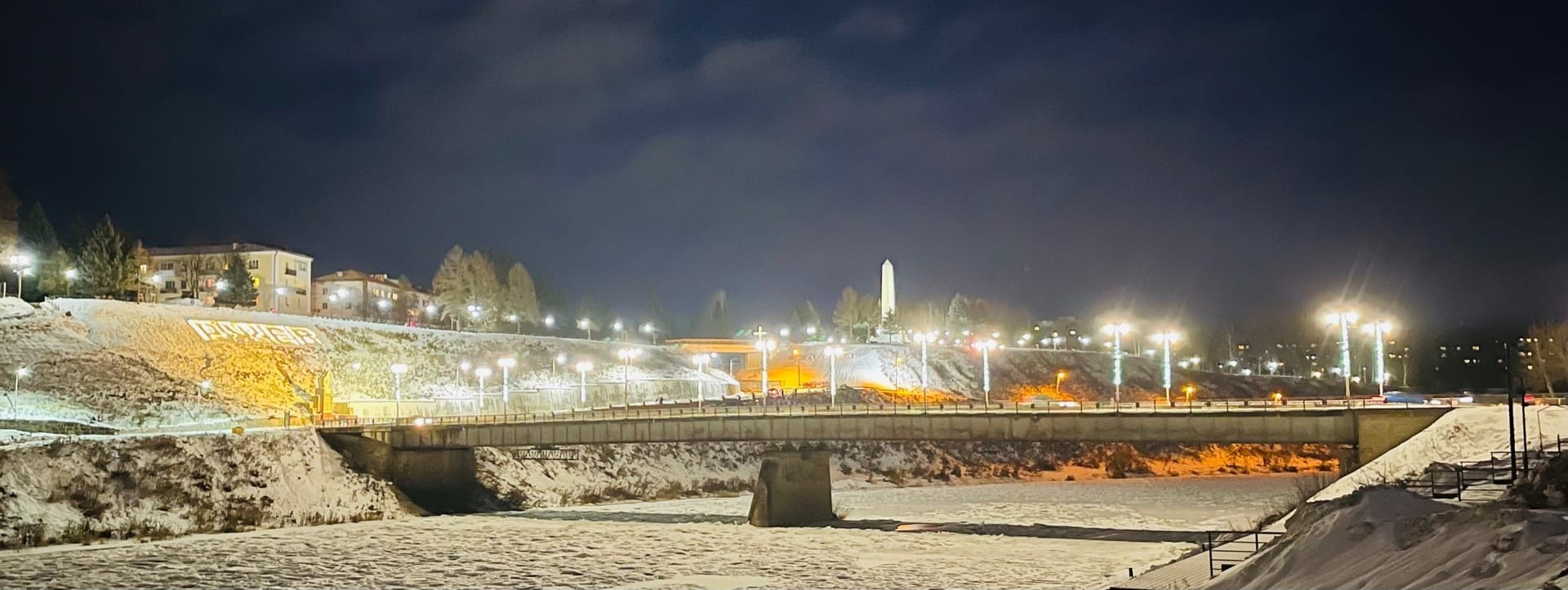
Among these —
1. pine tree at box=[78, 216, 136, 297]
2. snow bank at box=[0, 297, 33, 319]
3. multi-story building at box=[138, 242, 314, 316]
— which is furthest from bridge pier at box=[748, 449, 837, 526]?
multi-story building at box=[138, 242, 314, 316]

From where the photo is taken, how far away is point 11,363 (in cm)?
7988

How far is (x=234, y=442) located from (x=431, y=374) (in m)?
51.6

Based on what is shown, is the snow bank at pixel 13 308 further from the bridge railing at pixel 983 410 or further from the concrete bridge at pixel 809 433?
the concrete bridge at pixel 809 433

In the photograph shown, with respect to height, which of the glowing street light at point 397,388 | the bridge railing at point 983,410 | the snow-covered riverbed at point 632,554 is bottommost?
the snow-covered riverbed at point 632,554

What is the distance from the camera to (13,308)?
3484 inches

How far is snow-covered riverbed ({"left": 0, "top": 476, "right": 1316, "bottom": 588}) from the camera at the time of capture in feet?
143

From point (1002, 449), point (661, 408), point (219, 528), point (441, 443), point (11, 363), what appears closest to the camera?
point (219, 528)

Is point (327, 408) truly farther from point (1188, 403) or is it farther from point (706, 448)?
point (1188, 403)

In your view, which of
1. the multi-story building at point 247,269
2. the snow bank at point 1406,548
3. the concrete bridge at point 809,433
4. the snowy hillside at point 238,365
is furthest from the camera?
the multi-story building at point 247,269

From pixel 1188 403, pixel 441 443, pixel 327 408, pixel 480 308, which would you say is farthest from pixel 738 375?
pixel 1188 403

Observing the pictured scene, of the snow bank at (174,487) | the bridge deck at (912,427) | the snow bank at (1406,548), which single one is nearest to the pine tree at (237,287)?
the bridge deck at (912,427)

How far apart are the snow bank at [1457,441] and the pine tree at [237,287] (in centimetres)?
11764

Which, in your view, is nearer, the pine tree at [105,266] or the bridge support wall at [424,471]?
the bridge support wall at [424,471]

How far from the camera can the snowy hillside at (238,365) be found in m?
79.6
